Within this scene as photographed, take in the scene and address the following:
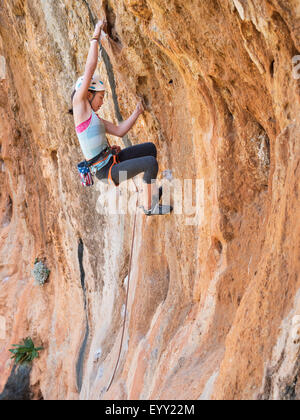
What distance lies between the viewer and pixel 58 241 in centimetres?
933

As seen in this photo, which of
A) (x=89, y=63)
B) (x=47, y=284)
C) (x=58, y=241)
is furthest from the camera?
(x=47, y=284)

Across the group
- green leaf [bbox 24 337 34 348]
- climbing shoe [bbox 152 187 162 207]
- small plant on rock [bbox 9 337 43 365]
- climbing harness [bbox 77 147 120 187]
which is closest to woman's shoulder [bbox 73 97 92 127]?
climbing harness [bbox 77 147 120 187]

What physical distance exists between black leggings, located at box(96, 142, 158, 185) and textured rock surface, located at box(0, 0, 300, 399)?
1.59 ft

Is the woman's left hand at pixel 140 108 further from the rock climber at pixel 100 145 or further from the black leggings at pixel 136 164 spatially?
the black leggings at pixel 136 164

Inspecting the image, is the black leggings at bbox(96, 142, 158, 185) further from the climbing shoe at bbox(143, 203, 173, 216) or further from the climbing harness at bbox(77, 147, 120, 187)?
the climbing shoe at bbox(143, 203, 173, 216)

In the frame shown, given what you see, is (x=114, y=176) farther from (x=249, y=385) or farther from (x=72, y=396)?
(x=72, y=396)

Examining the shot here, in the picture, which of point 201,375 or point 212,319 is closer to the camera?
point 201,375

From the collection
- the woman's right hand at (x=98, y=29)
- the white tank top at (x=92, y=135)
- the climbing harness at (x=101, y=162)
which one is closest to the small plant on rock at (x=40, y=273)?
the climbing harness at (x=101, y=162)

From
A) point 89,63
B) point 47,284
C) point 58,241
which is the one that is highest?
point 89,63

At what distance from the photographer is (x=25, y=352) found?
9656 millimetres

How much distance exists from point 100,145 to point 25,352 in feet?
20.4

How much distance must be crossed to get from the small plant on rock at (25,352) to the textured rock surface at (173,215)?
0.20 m

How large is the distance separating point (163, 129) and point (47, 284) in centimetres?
583

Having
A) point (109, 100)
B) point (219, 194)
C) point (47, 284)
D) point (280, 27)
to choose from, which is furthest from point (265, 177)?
point (47, 284)
